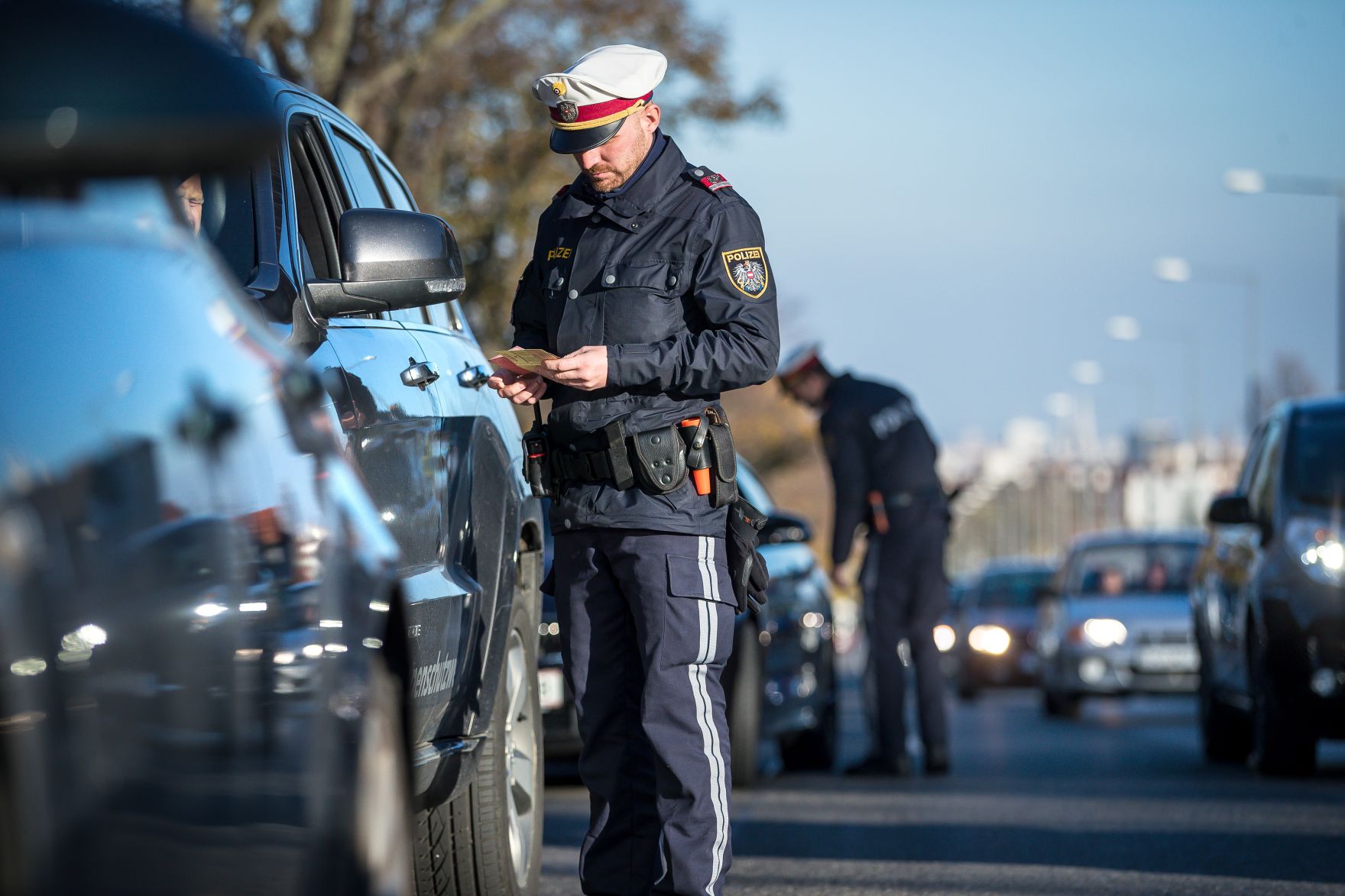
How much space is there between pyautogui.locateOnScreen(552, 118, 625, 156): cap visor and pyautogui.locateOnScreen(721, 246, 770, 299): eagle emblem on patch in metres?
0.37

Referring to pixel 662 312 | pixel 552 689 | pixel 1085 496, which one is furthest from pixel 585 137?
pixel 1085 496

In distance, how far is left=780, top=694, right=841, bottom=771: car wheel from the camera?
1182cm

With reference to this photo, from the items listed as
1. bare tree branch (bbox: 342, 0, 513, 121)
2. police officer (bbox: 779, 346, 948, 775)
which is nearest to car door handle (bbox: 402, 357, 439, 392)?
police officer (bbox: 779, 346, 948, 775)

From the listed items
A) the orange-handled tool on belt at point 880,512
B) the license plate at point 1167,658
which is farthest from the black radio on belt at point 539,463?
the license plate at point 1167,658

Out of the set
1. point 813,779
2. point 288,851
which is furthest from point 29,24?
point 813,779

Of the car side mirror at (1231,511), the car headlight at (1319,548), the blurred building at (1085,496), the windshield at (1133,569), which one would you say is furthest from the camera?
the blurred building at (1085,496)

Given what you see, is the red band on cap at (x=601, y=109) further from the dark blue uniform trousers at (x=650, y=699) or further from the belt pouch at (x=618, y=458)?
the dark blue uniform trousers at (x=650, y=699)

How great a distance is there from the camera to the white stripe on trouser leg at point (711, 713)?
15.4 ft

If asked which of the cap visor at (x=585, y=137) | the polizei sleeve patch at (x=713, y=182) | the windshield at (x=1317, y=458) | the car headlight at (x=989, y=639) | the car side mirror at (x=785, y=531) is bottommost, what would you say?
the car headlight at (x=989, y=639)

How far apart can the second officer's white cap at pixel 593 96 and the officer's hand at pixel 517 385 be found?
1.70ft

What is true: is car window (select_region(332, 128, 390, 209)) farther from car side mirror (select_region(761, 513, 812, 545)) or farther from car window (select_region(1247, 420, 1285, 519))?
car window (select_region(1247, 420, 1285, 519))

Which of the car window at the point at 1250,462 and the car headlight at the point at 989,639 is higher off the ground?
the car window at the point at 1250,462

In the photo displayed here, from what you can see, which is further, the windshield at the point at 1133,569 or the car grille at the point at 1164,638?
the windshield at the point at 1133,569

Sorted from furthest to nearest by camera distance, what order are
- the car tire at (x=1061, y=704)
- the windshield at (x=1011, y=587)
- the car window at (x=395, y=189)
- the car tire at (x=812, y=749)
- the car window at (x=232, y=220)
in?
1. the windshield at (x=1011, y=587)
2. the car tire at (x=1061, y=704)
3. the car tire at (x=812, y=749)
4. the car window at (x=395, y=189)
5. the car window at (x=232, y=220)
